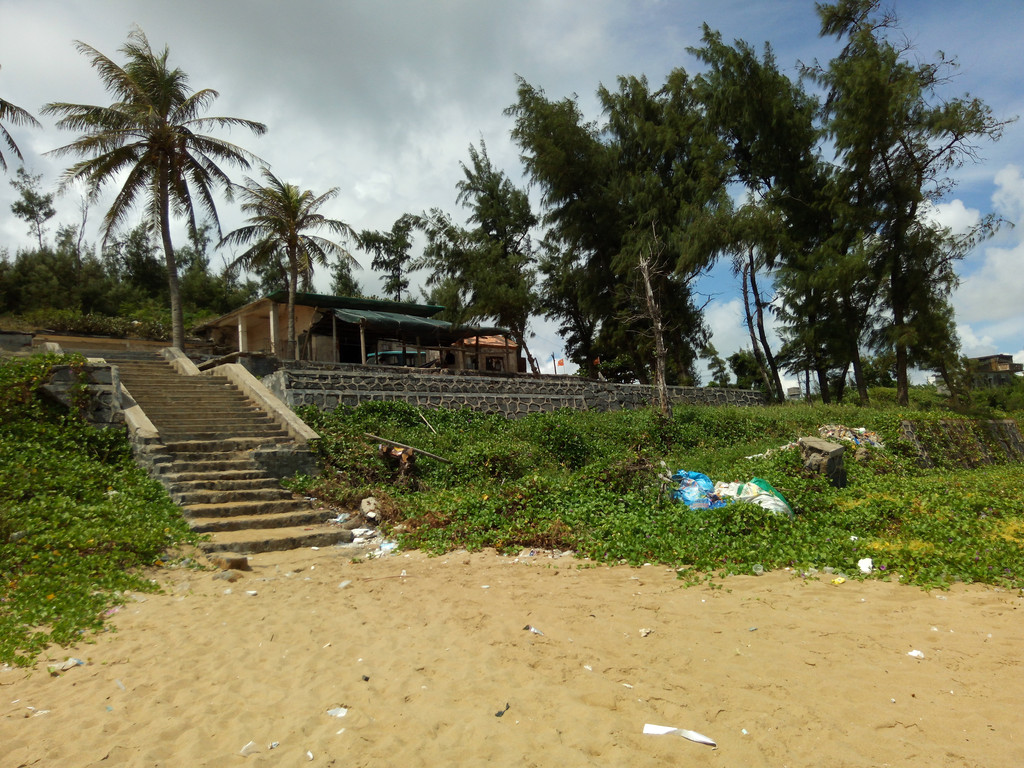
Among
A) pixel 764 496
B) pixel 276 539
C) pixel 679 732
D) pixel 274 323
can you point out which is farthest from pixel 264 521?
pixel 274 323

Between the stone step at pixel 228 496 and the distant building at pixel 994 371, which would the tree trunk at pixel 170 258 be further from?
the distant building at pixel 994 371

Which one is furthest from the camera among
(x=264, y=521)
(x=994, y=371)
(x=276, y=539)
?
(x=994, y=371)

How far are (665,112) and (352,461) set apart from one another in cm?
1634

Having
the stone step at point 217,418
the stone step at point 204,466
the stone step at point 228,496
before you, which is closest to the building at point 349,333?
the stone step at point 217,418

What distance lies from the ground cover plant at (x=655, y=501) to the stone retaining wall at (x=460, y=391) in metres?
0.54

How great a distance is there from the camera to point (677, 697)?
3281 millimetres

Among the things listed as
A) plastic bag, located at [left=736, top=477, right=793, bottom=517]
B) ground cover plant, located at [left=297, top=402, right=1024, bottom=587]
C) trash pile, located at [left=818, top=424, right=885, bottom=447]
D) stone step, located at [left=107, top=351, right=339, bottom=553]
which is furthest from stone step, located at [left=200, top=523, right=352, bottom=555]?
trash pile, located at [left=818, top=424, right=885, bottom=447]

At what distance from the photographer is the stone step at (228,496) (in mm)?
7559

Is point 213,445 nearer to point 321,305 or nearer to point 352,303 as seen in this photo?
point 321,305

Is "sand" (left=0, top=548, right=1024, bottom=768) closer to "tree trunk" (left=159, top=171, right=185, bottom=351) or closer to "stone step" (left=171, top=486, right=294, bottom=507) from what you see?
"stone step" (left=171, top=486, right=294, bottom=507)

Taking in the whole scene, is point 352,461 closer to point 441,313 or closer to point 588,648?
point 588,648

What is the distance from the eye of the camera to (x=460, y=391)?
1414 centimetres

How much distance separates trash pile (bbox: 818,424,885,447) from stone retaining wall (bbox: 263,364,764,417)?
5.68 meters

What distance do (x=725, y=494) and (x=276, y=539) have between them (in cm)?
544
